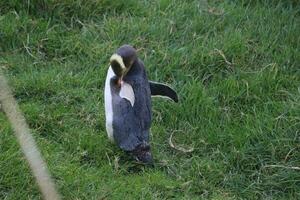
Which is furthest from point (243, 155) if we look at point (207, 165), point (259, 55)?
point (259, 55)

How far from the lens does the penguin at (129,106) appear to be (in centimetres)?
341

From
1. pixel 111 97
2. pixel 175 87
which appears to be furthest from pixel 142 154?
pixel 175 87

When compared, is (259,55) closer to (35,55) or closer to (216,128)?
(216,128)

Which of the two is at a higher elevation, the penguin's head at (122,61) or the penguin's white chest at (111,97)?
the penguin's head at (122,61)

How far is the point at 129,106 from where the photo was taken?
342 centimetres

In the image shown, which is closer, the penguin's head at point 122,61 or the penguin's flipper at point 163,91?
the penguin's head at point 122,61

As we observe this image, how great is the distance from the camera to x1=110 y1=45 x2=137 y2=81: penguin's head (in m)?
3.39

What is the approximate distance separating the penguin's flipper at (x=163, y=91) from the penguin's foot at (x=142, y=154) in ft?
1.28

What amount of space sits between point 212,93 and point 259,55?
55 cm

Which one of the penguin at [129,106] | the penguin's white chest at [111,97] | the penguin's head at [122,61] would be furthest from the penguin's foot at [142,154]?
the penguin's head at [122,61]

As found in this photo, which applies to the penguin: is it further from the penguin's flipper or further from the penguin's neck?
the penguin's flipper

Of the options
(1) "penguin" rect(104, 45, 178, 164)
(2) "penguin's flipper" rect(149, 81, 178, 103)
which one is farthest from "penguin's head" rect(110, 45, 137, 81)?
(2) "penguin's flipper" rect(149, 81, 178, 103)

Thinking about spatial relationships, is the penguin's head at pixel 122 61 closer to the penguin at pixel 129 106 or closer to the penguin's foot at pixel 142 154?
the penguin at pixel 129 106

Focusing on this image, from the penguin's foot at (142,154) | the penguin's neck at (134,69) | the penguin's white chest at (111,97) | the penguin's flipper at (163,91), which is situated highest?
the penguin's neck at (134,69)
